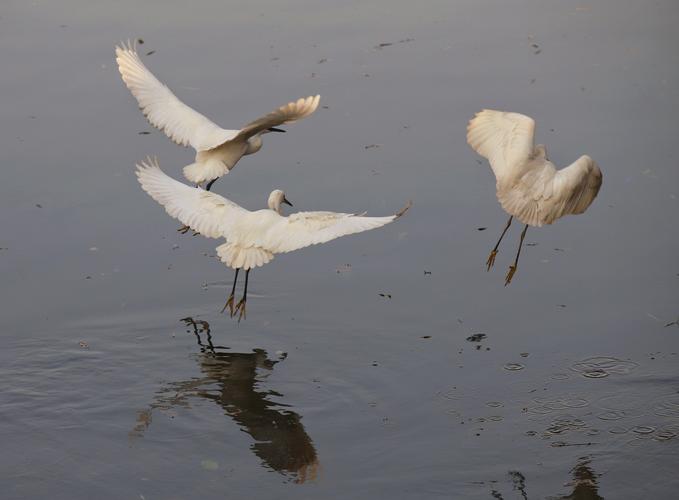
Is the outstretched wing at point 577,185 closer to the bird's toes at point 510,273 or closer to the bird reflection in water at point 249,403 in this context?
the bird's toes at point 510,273

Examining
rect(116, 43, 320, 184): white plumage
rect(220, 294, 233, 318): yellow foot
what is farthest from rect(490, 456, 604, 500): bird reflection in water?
rect(116, 43, 320, 184): white plumage

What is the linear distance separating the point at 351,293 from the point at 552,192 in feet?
5.89

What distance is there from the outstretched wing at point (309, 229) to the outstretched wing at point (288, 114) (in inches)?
30.8

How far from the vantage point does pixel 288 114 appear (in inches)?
351

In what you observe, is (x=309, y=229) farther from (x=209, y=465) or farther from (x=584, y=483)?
(x=584, y=483)

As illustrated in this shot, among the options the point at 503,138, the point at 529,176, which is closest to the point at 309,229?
the point at 529,176

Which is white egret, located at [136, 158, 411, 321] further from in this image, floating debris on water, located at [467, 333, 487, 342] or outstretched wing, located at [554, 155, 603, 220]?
outstretched wing, located at [554, 155, 603, 220]

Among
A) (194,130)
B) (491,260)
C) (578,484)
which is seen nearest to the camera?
(578,484)

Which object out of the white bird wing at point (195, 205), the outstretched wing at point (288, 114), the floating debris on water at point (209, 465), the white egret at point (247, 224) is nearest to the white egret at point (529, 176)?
the white egret at point (247, 224)

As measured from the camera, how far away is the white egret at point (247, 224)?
832cm

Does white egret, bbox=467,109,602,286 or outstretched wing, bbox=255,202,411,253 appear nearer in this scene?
outstretched wing, bbox=255,202,411,253

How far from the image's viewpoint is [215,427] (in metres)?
7.83

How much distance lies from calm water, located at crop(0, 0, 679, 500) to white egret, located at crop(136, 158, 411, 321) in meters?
0.69

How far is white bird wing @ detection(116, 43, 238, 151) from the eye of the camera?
10.3 metres
